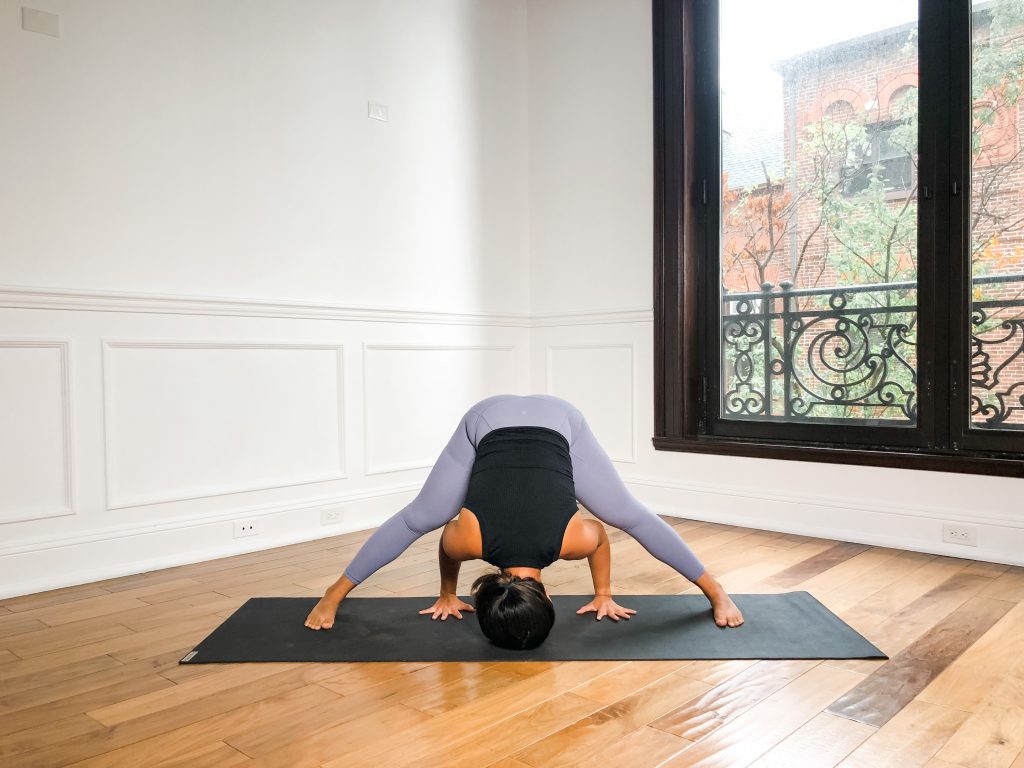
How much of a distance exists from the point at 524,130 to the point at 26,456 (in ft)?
10.5

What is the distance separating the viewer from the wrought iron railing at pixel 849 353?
3180mm

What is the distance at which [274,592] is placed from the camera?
282 cm

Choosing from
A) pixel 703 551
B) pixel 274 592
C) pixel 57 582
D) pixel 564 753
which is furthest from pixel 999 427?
pixel 57 582

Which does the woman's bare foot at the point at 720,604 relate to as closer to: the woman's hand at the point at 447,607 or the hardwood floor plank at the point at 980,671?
the hardwood floor plank at the point at 980,671

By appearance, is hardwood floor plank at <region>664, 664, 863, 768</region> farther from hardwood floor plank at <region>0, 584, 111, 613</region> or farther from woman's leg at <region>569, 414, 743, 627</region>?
hardwood floor plank at <region>0, 584, 111, 613</region>

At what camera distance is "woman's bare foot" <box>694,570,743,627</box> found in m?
2.38

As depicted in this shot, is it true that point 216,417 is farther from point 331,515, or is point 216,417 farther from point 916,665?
point 916,665

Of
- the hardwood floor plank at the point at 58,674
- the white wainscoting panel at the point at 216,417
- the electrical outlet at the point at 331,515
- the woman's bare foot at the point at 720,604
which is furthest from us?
the electrical outlet at the point at 331,515

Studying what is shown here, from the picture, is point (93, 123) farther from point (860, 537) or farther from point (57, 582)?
point (860, 537)

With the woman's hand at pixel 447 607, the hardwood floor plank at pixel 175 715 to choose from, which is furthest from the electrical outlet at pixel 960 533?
the hardwood floor plank at pixel 175 715

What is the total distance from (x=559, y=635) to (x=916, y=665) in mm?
929

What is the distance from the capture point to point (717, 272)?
406cm

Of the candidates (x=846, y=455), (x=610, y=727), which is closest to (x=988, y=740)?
(x=610, y=727)

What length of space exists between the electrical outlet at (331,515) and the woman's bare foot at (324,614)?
4.36 feet
